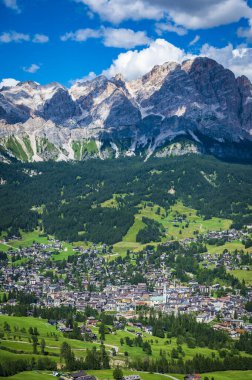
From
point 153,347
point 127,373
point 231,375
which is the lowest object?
point 231,375

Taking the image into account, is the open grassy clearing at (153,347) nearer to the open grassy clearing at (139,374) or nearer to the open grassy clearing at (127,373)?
the open grassy clearing at (139,374)

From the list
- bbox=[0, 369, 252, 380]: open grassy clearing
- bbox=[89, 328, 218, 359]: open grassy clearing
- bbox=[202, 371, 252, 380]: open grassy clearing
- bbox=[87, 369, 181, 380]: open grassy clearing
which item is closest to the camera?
bbox=[0, 369, 252, 380]: open grassy clearing

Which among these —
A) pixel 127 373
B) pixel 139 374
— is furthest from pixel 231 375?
pixel 127 373

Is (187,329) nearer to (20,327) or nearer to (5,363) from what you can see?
(20,327)

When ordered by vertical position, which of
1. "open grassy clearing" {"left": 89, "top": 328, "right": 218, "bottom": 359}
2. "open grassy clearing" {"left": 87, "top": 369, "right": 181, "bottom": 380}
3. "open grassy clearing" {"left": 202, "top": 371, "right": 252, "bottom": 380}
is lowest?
"open grassy clearing" {"left": 202, "top": 371, "right": 252, "bottom": 380}

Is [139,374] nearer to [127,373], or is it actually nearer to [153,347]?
[127,373]

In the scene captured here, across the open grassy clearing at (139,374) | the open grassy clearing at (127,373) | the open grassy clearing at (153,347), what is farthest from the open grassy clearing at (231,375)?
the open grassy clearing at (153,347)

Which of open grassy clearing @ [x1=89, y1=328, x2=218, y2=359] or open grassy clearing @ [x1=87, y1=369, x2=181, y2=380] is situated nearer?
open grassy clearing @ [x1=87, y1=369, x2=181, y2=380]

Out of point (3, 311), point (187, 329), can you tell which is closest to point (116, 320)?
point (187, 329)

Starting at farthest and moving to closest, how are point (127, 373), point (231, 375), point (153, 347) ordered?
point (153, 347) → point (231, 375) → point (127, 373)

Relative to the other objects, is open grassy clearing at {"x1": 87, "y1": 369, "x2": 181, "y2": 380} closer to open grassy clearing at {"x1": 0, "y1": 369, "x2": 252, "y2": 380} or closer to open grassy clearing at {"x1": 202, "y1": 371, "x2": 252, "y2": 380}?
open grassy clearing at {"x1": 0, "y1": 369, "x2": 252, "y2": 380}

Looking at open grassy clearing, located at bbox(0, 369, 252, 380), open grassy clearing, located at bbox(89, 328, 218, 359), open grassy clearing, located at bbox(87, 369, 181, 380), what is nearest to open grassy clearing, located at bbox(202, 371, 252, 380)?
open grassy clearing, located at bbox(0, 369, 252, 380)
